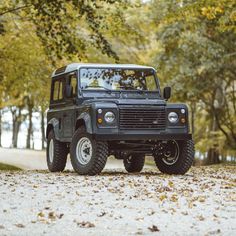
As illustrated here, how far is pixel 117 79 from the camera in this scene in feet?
46.9

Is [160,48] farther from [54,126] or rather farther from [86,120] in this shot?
[86,120]

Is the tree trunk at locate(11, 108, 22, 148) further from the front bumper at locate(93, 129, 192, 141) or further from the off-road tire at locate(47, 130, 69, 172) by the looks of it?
the front bumper at locate(93, 129, 192, 141)

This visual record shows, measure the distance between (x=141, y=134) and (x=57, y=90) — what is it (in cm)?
319

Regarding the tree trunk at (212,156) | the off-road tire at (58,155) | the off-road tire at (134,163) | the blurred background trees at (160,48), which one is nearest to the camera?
the off-road tire at (58,155)

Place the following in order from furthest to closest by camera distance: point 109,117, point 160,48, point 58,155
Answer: point 160,48 < point 58,155 < point 109,117

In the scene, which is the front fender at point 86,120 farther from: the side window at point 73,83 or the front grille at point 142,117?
the side window at point 73,83

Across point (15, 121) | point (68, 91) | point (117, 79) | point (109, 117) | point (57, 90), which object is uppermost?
point (15, 121)

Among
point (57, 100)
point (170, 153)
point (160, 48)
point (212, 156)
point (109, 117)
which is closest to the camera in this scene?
point (109, 117)

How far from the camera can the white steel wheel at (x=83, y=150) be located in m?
13.0

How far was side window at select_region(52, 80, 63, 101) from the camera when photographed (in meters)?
15.1

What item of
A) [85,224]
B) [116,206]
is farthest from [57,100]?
[85,224]

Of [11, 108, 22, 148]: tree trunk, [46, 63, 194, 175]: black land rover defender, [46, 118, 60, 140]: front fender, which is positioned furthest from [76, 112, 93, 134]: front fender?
[11, 108, 22, 148]: tree trunk

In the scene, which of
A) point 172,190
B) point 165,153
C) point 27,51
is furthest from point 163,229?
point 27,51

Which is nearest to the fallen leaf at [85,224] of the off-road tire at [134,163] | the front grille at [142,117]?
the front grille at [142,117]
